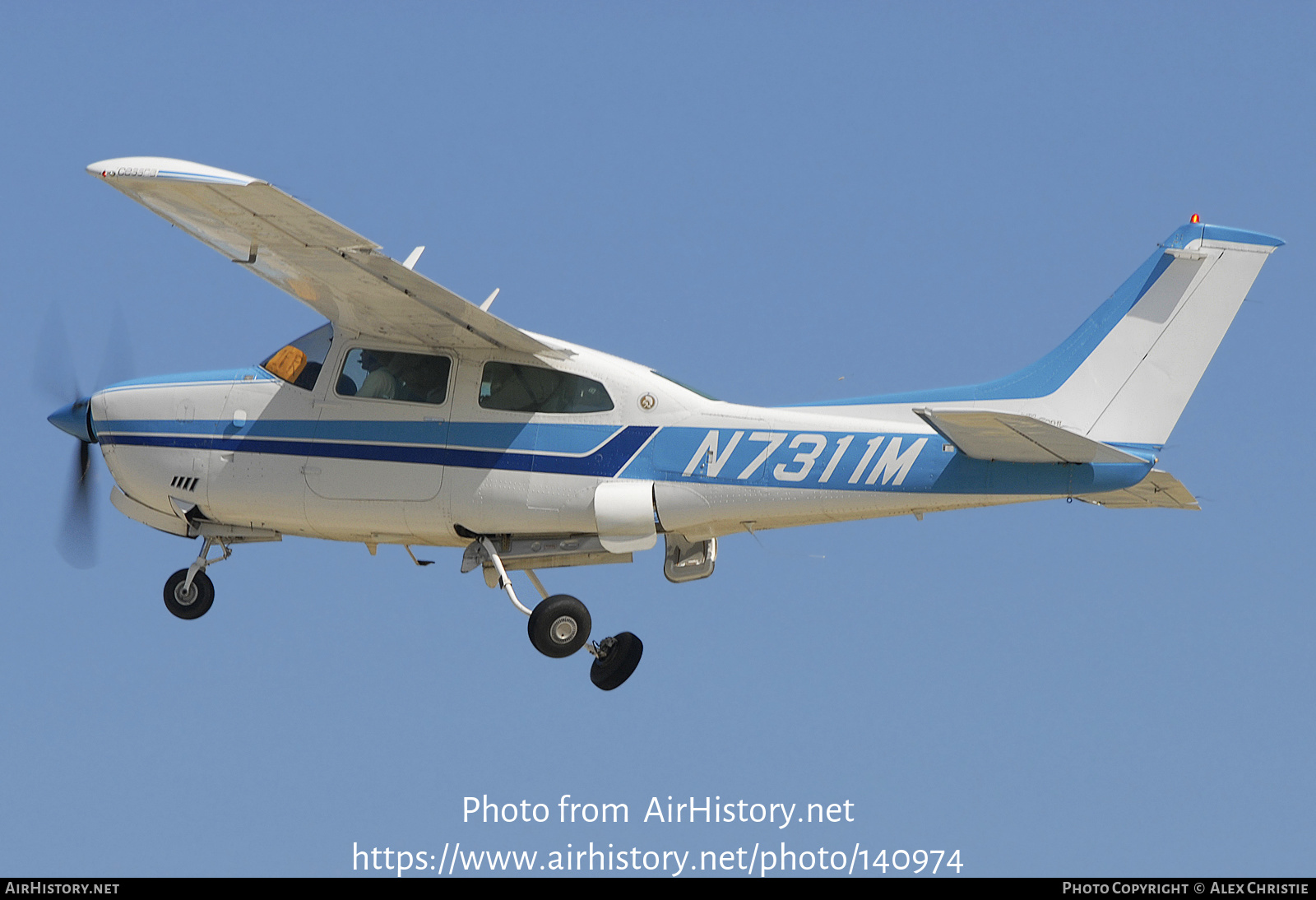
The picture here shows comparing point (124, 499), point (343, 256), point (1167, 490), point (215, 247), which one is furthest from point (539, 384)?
point (1167, 490)

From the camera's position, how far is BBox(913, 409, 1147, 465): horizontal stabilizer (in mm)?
15305

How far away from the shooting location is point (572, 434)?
668 inches

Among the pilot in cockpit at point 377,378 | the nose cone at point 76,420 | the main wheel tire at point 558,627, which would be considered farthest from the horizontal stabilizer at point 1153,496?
the nose cone at point 76,420

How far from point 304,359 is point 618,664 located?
14.2 feet

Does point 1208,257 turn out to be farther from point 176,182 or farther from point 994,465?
point 176,182

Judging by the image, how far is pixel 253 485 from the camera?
17.5 meters

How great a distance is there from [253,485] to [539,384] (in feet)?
9.95

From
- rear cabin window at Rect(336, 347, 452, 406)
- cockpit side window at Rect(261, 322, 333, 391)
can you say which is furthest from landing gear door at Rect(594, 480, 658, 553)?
cockpit side window at Rect(261, 322, 333, 391)

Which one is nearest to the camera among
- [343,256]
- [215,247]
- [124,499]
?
[343,256]

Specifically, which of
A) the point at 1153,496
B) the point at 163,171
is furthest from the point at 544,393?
the point at 1153,496

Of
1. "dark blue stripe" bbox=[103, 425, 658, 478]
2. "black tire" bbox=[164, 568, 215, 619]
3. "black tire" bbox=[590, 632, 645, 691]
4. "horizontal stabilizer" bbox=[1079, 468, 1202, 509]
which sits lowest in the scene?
"black tire" bbox=[590, 632, 645, 691]

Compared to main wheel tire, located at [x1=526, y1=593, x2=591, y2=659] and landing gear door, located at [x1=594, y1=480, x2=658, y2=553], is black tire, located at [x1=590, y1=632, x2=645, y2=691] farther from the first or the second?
landing gear door, located at [x1=594, y1=480, x2=658, y2=553]

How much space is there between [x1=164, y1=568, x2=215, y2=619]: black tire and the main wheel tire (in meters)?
3.82

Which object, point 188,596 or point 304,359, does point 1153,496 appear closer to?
point 304,359
